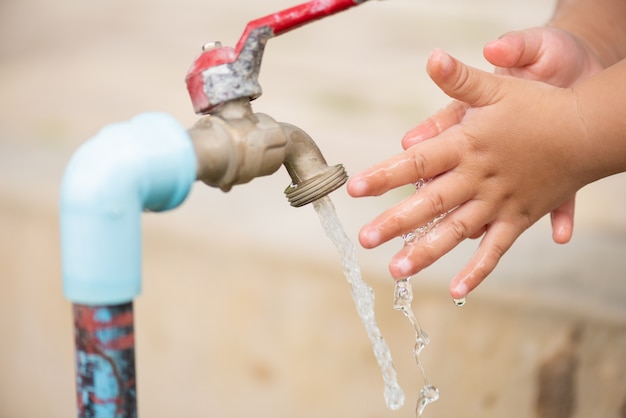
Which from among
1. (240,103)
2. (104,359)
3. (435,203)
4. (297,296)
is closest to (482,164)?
(435,203)

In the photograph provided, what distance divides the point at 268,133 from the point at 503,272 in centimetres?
63

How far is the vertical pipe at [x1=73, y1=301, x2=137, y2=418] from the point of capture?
0.43 metres

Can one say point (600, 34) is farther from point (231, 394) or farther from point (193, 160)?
point (231, 394)

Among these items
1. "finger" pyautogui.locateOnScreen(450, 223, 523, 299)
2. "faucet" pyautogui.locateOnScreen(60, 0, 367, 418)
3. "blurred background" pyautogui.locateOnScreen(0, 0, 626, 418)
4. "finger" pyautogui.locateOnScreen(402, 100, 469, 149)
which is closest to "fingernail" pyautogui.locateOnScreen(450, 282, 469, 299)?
"finger" pyautogui.locateOnScreen(450, 223, 523, 299)

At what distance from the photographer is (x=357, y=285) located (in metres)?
0.60

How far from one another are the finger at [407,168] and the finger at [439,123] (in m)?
0.05

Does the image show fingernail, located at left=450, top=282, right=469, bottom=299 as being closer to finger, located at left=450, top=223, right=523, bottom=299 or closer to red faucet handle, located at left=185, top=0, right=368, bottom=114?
finger, located at left=450, top=223, right=523, bottom=299

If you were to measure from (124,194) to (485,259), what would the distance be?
0.34m

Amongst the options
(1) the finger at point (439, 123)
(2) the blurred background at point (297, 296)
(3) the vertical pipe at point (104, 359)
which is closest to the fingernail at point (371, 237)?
(1) the finger at point (439, 123)

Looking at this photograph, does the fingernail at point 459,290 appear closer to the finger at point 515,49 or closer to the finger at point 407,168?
the finger at point 407,168

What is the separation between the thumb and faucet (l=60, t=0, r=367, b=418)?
0.14 metres

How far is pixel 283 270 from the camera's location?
1.10 metres

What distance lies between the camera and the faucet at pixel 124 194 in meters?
0.43

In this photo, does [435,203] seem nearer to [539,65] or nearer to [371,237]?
[371,237]
